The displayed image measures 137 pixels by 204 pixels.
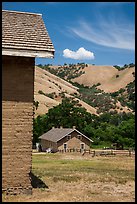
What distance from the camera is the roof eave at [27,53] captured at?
31.6ft

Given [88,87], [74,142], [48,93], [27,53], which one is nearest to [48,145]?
[74,142]

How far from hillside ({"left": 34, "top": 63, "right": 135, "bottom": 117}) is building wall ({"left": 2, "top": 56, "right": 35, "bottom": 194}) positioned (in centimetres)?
7280

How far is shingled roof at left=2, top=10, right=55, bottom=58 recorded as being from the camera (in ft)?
32.1

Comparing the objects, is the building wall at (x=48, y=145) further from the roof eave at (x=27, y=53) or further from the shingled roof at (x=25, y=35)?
the roof eave at (x=27, y=53)

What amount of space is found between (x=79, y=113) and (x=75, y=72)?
101841 millimetres

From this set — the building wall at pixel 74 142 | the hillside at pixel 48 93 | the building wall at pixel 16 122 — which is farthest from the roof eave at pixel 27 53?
the hillside at pixel 48 93

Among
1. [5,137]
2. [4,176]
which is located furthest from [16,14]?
[4,176]

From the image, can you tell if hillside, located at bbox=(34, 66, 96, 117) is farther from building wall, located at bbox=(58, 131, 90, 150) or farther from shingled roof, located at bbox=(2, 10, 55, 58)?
shingled roof, located at bbox=(2, 10, 55, 58)

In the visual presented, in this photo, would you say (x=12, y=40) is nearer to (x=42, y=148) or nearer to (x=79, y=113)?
(x=42, y=148)

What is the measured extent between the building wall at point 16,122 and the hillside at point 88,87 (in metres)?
72.8

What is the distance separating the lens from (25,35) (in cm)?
1045

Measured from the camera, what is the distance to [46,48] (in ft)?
33.1

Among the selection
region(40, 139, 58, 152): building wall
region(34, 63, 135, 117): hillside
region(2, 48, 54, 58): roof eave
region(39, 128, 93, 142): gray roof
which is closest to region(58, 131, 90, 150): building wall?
region(39, 128, 93, 142): gray roof

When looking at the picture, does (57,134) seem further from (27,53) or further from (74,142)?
(27,53)
